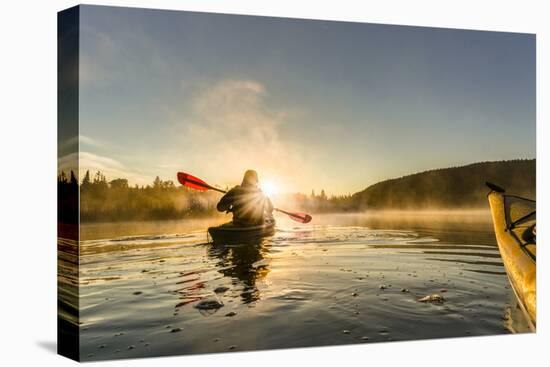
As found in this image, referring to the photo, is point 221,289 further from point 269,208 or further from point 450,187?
point 450,187

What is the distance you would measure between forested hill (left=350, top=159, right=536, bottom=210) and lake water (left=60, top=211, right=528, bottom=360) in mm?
130

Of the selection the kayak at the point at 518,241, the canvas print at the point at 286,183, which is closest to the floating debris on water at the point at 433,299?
the canvas print at the point at 286,183

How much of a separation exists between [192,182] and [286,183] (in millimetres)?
889

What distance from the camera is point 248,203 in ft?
21.7

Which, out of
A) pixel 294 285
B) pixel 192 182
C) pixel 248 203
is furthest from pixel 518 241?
pixel 192 182

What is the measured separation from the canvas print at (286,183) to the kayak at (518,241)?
15 mm

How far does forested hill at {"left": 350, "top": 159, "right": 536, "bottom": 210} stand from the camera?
6.97 metres

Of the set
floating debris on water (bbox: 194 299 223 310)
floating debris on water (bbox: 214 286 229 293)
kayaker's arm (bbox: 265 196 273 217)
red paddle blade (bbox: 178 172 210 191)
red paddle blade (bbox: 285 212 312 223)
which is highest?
red paddle blade (bbox: 178 172 210 191)

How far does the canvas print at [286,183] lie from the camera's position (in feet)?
19.4

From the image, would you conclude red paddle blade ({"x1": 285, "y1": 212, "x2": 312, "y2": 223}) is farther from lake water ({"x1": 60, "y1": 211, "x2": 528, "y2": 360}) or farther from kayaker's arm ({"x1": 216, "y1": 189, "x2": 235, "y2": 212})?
kayaker's arm ({"x1": 216, "y1": 189, "x2": 235, "y2": 212})

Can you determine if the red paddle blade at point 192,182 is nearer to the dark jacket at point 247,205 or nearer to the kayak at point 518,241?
the dark jacket at point 247,205

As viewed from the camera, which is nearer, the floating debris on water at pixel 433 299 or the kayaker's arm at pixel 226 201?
the kayaker's arm at pixel 226 201

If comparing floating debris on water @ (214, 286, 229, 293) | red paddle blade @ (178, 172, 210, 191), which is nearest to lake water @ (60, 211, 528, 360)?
floating debris on water @ (214, 286, 229, 293)

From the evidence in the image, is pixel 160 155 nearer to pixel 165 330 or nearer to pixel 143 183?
pixel 143 183
